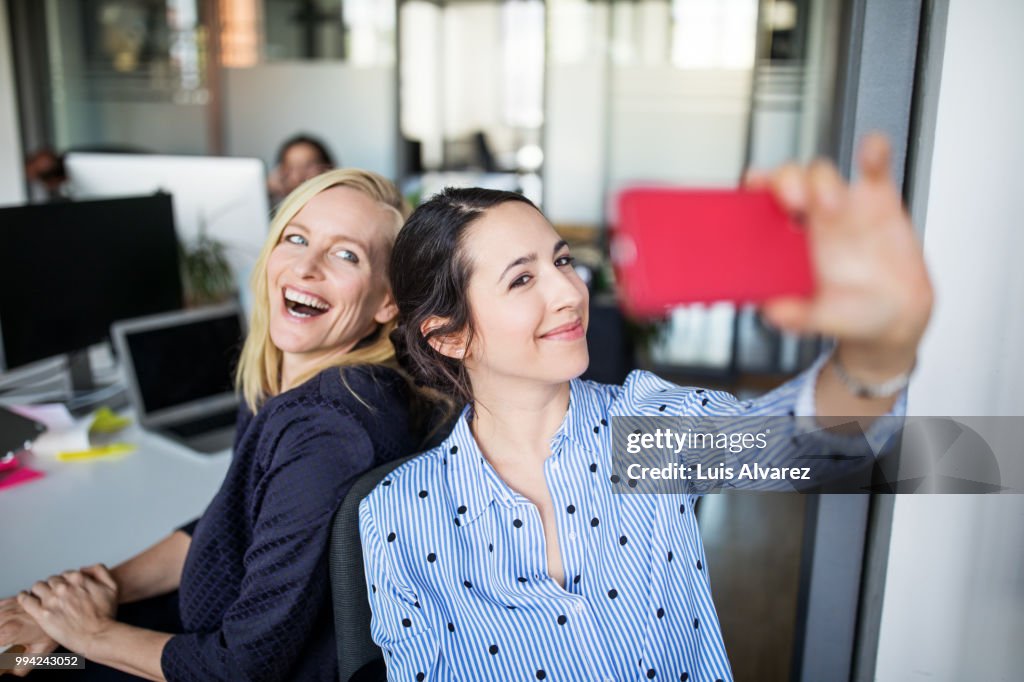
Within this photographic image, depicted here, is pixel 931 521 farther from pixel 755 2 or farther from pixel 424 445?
pixel 755 2

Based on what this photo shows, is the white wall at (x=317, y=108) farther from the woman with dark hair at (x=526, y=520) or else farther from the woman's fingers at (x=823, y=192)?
the woman's fingers at (x=823, y=192)

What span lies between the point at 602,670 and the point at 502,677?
138mm

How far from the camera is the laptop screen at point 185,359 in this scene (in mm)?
2027

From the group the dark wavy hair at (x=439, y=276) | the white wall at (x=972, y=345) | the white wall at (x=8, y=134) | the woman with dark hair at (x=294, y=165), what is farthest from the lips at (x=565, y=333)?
the white wall at (x=8, y=134)

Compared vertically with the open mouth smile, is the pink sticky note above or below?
below

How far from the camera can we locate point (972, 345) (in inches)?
45.6

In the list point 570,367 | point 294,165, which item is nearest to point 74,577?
point 570,367

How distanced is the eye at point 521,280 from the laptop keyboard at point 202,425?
116cm

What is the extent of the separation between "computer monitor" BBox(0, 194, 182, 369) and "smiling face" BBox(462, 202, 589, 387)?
1331 millimetres

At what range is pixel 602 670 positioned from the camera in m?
1.14

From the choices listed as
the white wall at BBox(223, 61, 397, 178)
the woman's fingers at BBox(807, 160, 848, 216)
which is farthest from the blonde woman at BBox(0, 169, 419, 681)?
the white wall at BBox(223, 61, 397, 178)

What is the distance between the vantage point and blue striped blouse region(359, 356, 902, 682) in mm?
1146

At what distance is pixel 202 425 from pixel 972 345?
1.67m

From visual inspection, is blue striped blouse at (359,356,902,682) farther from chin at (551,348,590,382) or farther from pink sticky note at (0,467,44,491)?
pink sticky note at (0,467,44,491)
